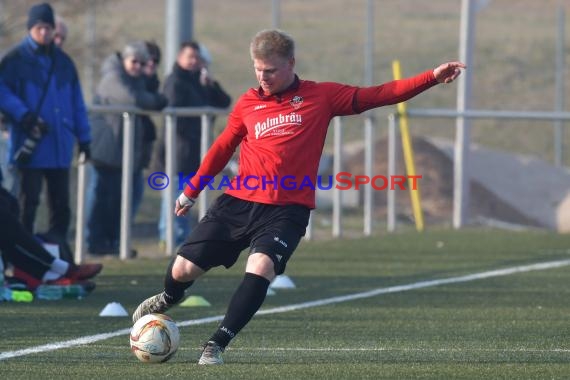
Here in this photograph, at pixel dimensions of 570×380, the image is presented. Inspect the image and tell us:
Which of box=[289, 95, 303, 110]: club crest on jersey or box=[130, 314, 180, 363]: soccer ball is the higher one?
box=[289, 95, 303, 110]: club crest on jersey

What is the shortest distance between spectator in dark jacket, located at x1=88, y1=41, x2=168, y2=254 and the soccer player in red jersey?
608 cm

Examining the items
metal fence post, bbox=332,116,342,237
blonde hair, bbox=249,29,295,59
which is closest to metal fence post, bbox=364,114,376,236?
metal fence post, bbox=332,116,342,237

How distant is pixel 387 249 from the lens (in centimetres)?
1556

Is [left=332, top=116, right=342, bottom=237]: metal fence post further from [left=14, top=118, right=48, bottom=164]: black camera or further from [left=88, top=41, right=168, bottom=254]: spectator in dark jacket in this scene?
[left=14, top=118, right=48, bottom=164]: black camera

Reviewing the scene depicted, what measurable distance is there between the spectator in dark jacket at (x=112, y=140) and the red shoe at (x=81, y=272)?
10.6ft

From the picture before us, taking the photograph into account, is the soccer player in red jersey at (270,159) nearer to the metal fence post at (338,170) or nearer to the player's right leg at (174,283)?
the player's right leg at (174,283)

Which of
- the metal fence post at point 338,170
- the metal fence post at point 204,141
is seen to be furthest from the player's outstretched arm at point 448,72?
the metal fence post at point 338,170

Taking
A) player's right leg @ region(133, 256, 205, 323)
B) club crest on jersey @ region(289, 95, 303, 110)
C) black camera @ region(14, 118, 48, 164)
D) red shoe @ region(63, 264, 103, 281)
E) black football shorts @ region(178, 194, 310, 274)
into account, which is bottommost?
red shoe @ region(63, 264, 103, 281)

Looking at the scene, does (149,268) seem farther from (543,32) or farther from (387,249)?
(543,32)

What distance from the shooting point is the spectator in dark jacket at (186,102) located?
49.5ft

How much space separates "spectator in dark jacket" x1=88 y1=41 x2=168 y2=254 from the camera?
47.3 feet

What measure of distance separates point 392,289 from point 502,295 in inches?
34.4

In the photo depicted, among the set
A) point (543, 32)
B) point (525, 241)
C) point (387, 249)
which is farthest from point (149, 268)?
point (543, 32)

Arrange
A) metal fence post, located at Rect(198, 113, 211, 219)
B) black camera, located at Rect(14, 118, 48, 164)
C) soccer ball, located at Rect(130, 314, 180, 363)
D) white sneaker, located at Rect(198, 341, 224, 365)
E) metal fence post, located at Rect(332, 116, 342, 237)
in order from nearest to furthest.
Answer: white sneaker, located at Rect(198, 341, 224, 365)
soccer ball, located at Rect(130, 314, 180, 363)
black camera, located at Rect(14, 118, 48, 164)
metal fence post, located at Rect(198, 113, 211, 219)
metal fence post, located at Rect(332, 116, 342, 237)
